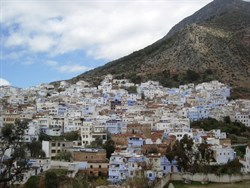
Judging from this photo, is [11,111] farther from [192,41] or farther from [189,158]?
[192,41]

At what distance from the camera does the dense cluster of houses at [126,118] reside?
43.0 m

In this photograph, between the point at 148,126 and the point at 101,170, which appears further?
the point at 148,126

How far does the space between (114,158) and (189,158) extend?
6.52 metres

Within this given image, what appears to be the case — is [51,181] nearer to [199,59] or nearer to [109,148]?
[109,148]

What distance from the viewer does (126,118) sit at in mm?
63281

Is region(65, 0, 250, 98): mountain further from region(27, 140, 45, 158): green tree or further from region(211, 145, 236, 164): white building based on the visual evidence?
region(27, 140, 45, 158): green tree

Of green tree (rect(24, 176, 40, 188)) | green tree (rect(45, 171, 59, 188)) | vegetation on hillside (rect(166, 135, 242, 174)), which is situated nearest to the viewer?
green tree (rect(45, 171, 59, 188))

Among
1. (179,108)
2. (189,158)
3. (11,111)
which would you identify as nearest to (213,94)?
(179,108)

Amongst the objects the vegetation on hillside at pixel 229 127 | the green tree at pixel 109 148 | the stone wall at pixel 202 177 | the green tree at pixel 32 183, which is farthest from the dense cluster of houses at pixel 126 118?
the green tree at pixel 32 183

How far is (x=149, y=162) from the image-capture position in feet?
141

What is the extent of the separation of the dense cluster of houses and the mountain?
8.37 metres

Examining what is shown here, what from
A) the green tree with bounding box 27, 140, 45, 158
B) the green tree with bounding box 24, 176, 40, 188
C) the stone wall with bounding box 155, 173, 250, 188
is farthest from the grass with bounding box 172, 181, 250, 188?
the green tree with bounding box 27, 140, 45, 158

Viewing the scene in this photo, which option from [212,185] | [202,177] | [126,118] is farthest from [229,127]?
[212,185]

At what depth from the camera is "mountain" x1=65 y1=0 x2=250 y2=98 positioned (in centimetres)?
10231
